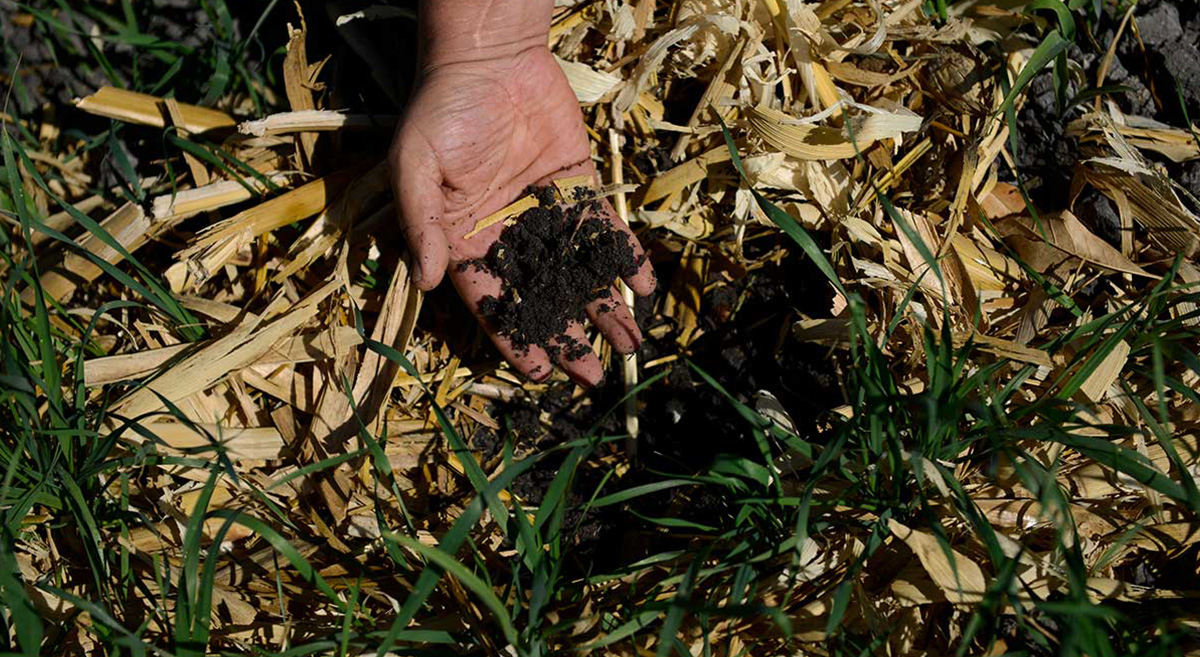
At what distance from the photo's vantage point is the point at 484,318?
7.16 feet

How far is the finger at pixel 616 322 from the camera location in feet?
7.27

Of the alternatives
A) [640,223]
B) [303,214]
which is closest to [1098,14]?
[640,223]

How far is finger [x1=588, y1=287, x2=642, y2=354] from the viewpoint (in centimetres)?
222

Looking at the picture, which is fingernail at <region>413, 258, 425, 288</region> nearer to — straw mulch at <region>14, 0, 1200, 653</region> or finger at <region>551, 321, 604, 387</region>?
straw mulch at <region>14, 0, 1200, 653</region>

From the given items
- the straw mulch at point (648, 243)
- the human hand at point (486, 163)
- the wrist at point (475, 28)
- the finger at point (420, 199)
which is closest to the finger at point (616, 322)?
the human hand at point (486, 163)

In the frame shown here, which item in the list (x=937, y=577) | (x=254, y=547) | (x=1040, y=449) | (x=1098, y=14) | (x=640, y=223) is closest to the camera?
(x=937, y=577)

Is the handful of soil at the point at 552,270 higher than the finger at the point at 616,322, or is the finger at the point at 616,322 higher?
the handful of soil at the point at 552,270

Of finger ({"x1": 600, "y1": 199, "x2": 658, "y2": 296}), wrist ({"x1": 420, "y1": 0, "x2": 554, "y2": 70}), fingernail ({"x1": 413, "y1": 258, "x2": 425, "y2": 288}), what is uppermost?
wrist ({"x1": 420, "y1": 0, "x2": 554, "y2": 70})

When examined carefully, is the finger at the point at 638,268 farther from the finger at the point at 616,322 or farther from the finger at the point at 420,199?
the finger at the point at 420,199

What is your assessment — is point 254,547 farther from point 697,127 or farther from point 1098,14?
point 1098,14

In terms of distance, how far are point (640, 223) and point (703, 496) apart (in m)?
0.81

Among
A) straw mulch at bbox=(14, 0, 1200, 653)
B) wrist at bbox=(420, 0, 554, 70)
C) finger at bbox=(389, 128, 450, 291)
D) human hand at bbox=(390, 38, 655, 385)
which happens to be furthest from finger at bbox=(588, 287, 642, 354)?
wrist at bbox=(420, 0, 554, 70)

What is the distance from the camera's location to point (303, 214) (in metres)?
2.38

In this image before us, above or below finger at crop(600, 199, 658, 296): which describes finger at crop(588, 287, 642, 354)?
below
